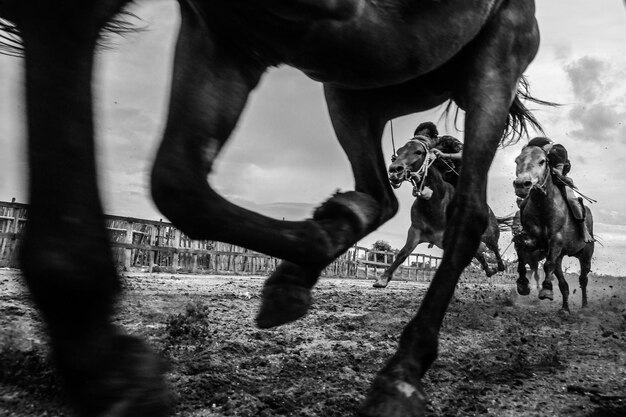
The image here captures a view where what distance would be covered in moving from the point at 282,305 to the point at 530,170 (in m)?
7.05

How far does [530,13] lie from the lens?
2.69 m

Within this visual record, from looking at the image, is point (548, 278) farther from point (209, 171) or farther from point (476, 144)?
point (209, 171)

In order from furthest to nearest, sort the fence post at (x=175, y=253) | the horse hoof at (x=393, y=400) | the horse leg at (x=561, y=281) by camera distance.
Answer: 1. the fence post at (x=175, y=253)
2. the horse leg at (x=561, y=281)
3. the horse hoof at (x=393, y=400)

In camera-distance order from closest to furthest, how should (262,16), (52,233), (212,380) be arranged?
(52,233) < (262,16) < (212,380)

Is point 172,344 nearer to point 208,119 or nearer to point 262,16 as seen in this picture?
point 208,119

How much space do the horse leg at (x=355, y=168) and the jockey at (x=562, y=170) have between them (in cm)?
689

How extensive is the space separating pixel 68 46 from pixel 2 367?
220cm

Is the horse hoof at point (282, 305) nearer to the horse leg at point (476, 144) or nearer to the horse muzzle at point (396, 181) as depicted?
the horse leg at point (476, 144)

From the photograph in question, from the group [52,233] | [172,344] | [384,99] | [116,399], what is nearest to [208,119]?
[52,233]

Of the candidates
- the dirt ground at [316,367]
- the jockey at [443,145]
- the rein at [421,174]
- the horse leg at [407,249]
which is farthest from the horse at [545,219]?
the dirt ground at [316,367]

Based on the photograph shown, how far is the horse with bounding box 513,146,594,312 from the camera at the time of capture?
8.16m

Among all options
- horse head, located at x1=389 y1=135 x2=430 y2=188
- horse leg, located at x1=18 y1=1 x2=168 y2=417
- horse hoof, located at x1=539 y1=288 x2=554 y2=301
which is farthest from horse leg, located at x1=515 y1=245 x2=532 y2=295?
horse leg, located at x1=18 y1=1 x2=168 y2=417

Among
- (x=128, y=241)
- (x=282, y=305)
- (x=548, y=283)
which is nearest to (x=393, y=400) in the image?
(x=282, y=305)

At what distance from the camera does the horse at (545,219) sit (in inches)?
321
